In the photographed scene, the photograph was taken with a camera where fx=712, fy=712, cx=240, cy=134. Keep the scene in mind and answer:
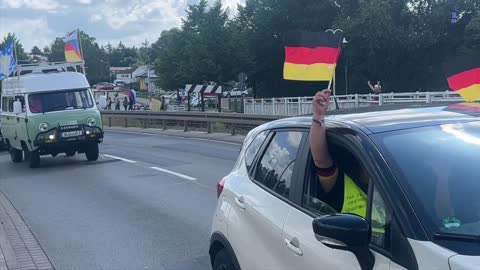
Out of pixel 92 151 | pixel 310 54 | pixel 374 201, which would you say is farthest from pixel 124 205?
pixel 374 201

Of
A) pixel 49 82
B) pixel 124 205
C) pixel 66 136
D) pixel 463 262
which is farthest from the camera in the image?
pixel 49 82

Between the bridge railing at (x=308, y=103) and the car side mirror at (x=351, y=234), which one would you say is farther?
the bridge railing at (x=308, y=103)

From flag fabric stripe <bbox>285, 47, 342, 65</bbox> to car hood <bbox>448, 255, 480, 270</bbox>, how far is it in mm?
4162

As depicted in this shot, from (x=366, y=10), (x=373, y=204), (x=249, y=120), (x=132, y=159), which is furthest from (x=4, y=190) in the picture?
(x=366, y=10)

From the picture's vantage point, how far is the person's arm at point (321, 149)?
3.94 metres

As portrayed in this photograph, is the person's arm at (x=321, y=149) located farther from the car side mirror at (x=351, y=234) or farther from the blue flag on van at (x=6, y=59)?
the blue flag on van at (x=6, y=59)

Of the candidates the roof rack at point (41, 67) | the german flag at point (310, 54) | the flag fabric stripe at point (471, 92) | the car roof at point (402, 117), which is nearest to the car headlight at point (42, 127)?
the roof rack at point (41, 67)

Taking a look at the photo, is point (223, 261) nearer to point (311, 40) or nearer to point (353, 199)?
point (353, 199)

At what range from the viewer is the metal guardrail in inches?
984

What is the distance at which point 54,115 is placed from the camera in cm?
1847

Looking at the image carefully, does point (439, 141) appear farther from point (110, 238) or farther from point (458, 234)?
point (110, 238)

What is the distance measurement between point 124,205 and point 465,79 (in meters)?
6.77

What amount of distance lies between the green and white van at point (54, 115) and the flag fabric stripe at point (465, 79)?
13.4 m

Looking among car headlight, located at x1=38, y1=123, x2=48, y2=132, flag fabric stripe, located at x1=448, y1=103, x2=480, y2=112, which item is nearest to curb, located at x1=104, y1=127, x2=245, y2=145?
car headlight, located at x1=38, y1=123, x2=48, y2=132
